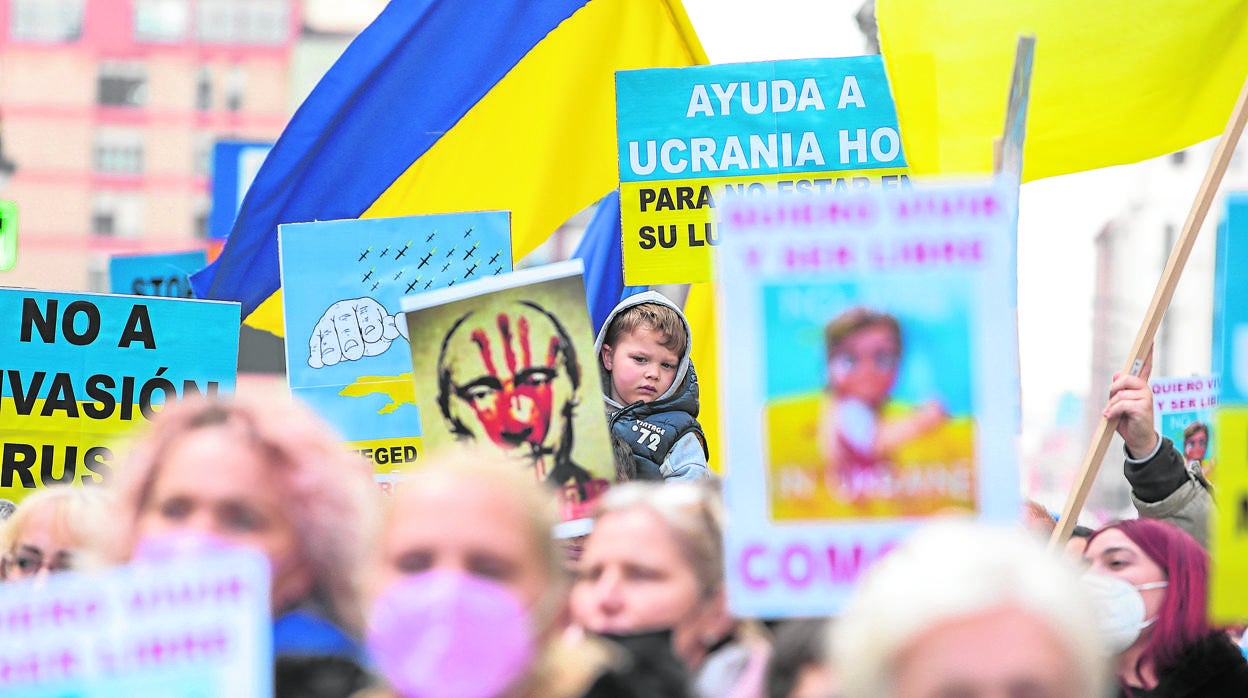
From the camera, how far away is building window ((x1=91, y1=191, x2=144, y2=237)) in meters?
77.2

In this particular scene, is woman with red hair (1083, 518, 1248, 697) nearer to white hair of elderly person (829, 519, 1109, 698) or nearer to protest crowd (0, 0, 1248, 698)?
protest crowd (0, 0, 1248, 698)

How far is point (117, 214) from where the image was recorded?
7750 centimetres

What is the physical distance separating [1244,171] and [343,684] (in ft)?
201

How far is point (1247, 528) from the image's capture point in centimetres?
314

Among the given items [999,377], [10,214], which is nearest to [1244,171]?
[10,214]

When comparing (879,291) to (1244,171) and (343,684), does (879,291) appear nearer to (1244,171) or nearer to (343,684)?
(343,684)

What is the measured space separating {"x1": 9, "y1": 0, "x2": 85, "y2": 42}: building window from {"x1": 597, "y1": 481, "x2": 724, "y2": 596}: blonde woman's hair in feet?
262

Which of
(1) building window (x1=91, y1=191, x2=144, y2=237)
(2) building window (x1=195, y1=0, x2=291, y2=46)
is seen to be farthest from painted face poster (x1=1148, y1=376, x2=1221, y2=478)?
(1) building window (x1=91, y1=191, x2=144, y2=237)

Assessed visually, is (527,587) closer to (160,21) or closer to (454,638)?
(454,638)

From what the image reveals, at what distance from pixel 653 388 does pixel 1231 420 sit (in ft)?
8.43

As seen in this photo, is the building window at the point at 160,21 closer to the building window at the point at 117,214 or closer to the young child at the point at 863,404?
the building window at the point at 117,214

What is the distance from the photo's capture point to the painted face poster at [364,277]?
5914 millimetres

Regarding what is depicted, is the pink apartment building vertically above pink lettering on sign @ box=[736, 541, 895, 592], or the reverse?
the pink apartment building

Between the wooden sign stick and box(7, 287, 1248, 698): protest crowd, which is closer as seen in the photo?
box(7, 287, 1248, 698): protest crowd
